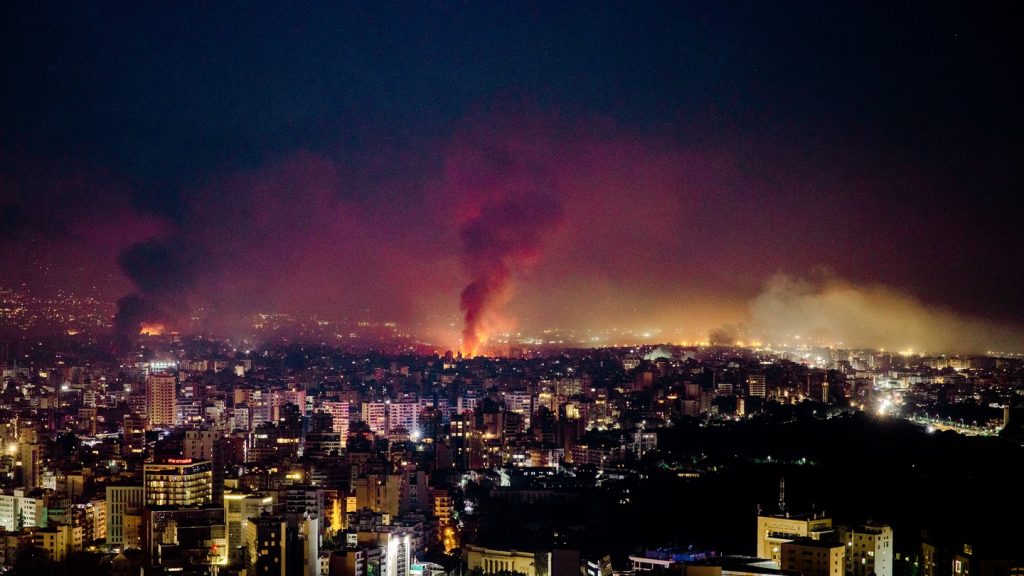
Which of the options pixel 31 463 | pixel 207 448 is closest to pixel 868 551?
pixel 207 448

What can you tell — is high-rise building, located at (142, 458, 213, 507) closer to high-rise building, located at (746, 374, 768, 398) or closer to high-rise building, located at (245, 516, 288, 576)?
high-rise building, located at (245, 516, 288, 576)

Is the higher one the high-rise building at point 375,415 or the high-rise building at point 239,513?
the high-rise building at point 239,513

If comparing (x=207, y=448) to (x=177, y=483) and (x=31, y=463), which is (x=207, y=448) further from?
(x=177, y=483)

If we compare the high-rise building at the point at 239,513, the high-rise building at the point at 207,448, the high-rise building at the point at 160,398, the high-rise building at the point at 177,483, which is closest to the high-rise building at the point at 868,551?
the high-rise building at the point at 239,513

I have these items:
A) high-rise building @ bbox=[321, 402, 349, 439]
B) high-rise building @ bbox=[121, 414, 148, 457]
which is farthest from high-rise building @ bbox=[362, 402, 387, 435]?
high-rise building @ bbox=[121, 414, 148, 457]

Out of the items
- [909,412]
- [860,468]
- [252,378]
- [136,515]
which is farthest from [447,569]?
[252,378]

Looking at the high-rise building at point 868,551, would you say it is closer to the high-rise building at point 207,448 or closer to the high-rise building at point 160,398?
the high-rise building at point 207,448

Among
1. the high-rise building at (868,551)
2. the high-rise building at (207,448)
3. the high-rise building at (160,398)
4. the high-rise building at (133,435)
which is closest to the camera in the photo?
the high-rise building at (868,551)
